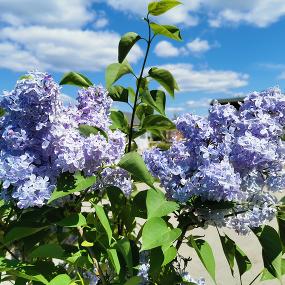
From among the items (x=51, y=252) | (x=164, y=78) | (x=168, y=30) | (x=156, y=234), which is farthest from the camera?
(x=164, y=78)

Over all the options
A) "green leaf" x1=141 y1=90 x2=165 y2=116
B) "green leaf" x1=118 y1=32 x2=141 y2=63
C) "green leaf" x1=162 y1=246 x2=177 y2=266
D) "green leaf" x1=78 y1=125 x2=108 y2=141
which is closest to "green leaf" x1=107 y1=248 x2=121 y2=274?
"green leaf" x1=162 y1=246 x2=177 y2=266

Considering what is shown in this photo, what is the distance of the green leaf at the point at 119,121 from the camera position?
1.51 metres

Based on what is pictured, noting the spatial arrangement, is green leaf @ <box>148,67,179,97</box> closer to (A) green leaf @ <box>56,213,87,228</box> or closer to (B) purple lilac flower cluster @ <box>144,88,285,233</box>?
(B) purple lilac flower cluster @ <box>144,88,285,233</box>

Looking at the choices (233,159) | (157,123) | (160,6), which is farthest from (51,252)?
(160,6)

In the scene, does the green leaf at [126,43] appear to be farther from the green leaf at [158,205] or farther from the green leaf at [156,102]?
the green leaf at [158,205]

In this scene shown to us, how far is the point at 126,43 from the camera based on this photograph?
1.42m

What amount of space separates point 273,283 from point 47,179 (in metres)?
2.96

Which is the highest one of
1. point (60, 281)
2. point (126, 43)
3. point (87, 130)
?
point (126, 43)

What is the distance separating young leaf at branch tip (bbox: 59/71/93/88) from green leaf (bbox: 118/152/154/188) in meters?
0.44

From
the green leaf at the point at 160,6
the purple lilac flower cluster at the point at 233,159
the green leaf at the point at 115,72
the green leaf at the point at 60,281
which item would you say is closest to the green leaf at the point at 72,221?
the green leaf at the point at 60,281

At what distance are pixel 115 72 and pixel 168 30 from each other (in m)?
0.20

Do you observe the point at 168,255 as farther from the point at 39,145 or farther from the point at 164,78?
the point at 164,78

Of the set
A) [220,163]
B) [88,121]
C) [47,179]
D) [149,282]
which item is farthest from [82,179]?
[149,282]

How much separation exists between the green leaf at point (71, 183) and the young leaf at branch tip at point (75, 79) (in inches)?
16.8
